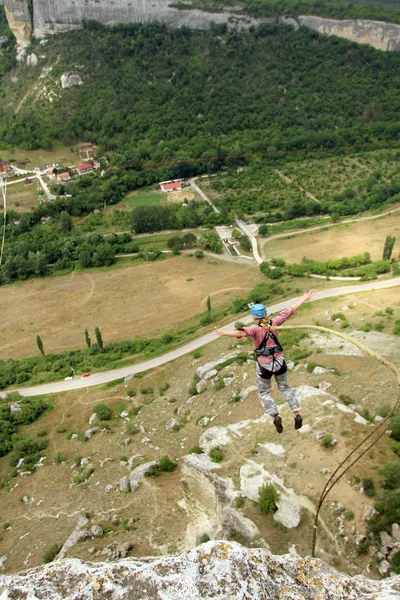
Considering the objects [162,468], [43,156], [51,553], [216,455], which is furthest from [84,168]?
[216,455]

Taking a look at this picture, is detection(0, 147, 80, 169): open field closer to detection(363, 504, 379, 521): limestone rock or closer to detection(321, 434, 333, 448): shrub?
detection(321, 434, 333, 448): shrub

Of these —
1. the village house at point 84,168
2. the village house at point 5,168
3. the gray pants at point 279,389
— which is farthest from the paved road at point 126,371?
the village house at point 5,168

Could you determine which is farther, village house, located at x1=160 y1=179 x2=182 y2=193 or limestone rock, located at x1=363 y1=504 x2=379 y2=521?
village house, located at x1=160 y1=179 x2=182 y2=193

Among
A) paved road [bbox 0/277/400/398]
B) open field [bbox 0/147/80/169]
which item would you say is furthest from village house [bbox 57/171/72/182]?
paved road [bbox 0/277/400/398]

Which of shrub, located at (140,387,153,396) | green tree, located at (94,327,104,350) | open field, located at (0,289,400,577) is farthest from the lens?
green tree, located at (94,327,104,350)

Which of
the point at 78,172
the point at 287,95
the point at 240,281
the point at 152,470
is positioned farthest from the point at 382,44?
the point at 152,470

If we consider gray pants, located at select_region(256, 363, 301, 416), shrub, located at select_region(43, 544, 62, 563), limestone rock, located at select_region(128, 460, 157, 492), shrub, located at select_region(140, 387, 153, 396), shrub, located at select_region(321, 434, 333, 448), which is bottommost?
shrub, located at select_region(140, 387, 153, 396)

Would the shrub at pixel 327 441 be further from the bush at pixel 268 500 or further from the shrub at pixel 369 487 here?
the bush at pixel 268 500
